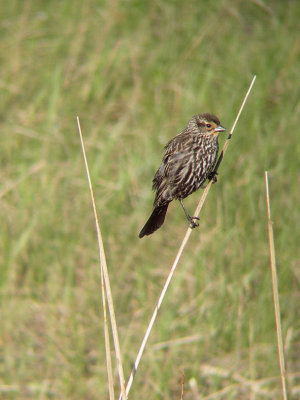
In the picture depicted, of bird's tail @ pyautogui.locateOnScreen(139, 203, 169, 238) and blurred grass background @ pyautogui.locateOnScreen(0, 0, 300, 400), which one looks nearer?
bird's tail @ pyautogui.locateOnScreen(139, 203, 169, 238)

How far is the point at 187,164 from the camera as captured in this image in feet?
11.7

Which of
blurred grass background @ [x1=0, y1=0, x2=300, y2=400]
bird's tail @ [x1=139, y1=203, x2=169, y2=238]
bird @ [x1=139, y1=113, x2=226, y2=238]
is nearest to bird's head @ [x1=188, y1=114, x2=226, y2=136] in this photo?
bird @ [x1=139, y1=113, x2=226, y2=238]

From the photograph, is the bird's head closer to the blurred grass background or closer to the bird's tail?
the bird's tail

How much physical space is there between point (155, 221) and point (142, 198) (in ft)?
8.06

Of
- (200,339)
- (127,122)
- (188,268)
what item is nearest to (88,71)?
(127,122)

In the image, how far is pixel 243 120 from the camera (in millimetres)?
6094

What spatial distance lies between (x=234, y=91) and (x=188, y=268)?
1680 millimetres

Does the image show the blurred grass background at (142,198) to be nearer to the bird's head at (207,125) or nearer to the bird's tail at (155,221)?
the bird's tail at (155,221)

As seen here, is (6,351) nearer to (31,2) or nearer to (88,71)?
(88,71)

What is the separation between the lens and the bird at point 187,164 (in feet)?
11.5

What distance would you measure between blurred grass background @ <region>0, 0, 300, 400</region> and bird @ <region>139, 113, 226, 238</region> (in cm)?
168

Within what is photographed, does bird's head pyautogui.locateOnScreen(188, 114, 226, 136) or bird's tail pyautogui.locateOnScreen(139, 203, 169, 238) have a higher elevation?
bird's head pyautogui.locateOnScreen(188, 114, 226, 136)

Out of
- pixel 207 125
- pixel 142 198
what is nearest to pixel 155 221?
pixel 207 125

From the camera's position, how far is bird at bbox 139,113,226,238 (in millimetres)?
3496
